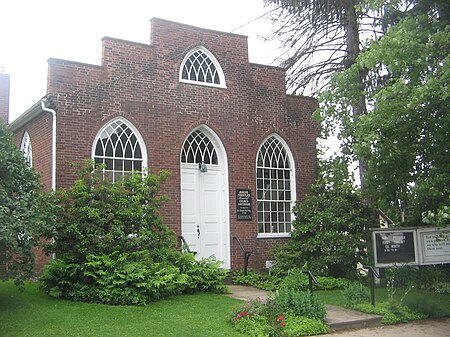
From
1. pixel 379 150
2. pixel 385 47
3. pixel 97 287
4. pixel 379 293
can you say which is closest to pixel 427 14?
pixel 385 47

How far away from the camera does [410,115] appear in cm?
948

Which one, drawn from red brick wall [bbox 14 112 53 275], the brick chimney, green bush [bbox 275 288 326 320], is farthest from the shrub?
the brick chimney

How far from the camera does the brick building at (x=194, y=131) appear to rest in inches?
511

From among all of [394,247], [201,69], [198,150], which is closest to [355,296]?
[394,247]

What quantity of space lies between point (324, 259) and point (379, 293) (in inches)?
74.0

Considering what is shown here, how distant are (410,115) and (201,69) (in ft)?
23.3

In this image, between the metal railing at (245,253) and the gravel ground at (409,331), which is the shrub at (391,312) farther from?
the metal railing at (245,253)

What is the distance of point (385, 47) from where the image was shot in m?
9.45

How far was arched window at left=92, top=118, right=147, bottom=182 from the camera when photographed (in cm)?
1317

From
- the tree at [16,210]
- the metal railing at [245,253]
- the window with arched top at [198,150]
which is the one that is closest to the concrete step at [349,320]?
the metal railing at [245,253]

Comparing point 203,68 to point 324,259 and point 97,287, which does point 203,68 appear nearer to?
point 324,259

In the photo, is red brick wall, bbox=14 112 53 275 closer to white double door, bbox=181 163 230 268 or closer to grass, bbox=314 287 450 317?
white double door, bbox=181 163 230 268

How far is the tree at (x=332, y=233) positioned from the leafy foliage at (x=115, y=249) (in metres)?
3.12

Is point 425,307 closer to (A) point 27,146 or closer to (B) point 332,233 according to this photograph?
(B) point 332,233
